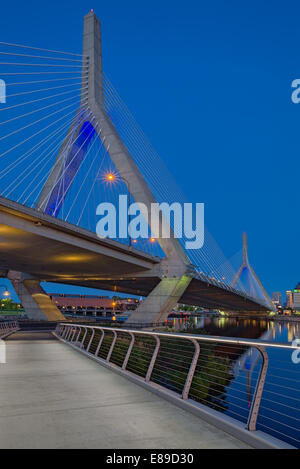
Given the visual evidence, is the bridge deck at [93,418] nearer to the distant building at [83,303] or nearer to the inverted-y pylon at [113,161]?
the inverted-y pylon at [113,161]

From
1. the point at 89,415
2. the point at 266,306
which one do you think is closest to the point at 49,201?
the point at 89,415

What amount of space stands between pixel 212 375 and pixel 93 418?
2.72m

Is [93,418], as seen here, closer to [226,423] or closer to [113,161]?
[226,423]

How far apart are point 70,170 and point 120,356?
20330mm

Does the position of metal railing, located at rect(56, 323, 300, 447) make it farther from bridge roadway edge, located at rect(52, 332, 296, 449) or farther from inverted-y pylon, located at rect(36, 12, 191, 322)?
inverted-y pylon, located at rect(36, 12, 191, 322)

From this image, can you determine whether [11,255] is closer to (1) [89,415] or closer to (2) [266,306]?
(1) [89,415]

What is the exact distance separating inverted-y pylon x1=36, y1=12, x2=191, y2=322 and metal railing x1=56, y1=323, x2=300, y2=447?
9162 mm

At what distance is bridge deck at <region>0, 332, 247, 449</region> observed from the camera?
4.35 meters

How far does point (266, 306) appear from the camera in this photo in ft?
281

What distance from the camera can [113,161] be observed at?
33.2 metres

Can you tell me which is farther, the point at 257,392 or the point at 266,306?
the point at 266,306

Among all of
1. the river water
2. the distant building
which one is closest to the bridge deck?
the river water

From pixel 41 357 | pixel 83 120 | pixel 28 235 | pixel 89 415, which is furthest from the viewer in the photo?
pixel 83 120
